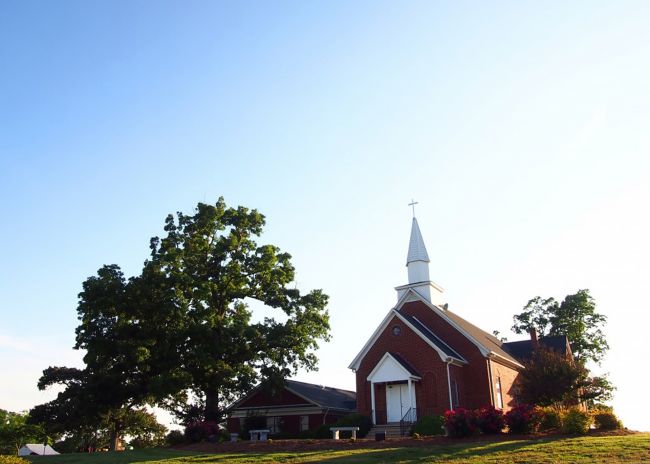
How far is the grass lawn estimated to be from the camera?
18.4m

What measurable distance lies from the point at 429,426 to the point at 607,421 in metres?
8.96

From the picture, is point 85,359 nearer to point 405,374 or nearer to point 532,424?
point 405,374

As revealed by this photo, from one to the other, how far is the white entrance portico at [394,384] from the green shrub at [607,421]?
11502 millimetres

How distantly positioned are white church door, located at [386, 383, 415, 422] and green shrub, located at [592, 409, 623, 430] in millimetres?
11929

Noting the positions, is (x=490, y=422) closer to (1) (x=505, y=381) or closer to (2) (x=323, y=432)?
(2) (x=323, y=432)

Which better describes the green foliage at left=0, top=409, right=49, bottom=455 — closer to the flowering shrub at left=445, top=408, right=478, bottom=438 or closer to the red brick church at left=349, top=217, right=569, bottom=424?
the red brick church at left=349, top=217, right=569, bottom=424

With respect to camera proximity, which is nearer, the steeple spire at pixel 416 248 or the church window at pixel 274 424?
the steeple spire at pixel 416 248

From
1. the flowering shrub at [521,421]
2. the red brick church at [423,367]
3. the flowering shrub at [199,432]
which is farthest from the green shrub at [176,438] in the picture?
the flowering shrub at [521,421]

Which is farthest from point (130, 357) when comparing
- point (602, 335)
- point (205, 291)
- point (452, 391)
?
point (602, 335)

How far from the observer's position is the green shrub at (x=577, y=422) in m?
23.0

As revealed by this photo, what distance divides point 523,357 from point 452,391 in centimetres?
1352

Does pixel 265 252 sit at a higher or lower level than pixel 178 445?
higher

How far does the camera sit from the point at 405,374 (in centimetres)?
3400

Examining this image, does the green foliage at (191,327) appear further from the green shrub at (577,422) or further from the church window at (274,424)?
the green shrub at (577,422)
